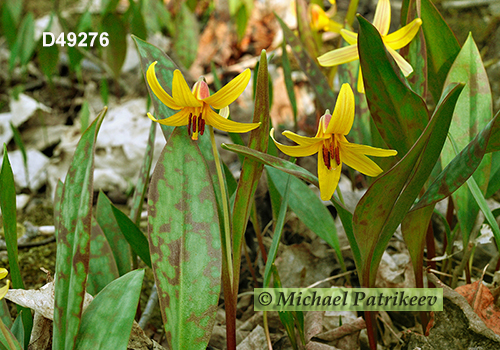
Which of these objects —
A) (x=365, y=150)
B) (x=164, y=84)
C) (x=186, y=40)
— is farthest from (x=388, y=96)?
(x=186, y=40)

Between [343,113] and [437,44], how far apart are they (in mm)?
597

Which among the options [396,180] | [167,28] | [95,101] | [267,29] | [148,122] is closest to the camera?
[396,180]

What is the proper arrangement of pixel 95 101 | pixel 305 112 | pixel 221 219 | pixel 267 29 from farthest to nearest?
pixel 267 29, pixel 95 101, pixel 305 112, pixel 221 219

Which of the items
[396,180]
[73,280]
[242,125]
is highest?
[242,125]

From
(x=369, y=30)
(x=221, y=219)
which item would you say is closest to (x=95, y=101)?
(x=221, y=219)

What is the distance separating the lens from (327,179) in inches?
29.2

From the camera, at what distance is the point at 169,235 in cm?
75

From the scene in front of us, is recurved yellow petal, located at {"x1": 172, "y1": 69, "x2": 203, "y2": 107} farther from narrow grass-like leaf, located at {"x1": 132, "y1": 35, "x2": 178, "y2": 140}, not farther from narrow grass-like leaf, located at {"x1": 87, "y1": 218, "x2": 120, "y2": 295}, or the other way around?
narrow grass-like leaf, located at {"x1": 87, "y1": 218, "x2": 120, "y2": 295}

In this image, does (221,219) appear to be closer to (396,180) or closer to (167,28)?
(396,180)

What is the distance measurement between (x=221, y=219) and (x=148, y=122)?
1.84 metres

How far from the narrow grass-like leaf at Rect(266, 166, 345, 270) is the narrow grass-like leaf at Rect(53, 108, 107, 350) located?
495mm

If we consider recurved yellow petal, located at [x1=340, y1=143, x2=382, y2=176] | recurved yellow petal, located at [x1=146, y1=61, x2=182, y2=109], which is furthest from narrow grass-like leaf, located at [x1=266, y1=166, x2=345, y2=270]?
recurved yellow petal, located at [x1=146, y1=61, x2=182, y2=109]

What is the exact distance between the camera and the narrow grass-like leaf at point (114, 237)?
103 centimetres

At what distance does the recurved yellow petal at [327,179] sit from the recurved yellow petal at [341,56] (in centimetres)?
27
